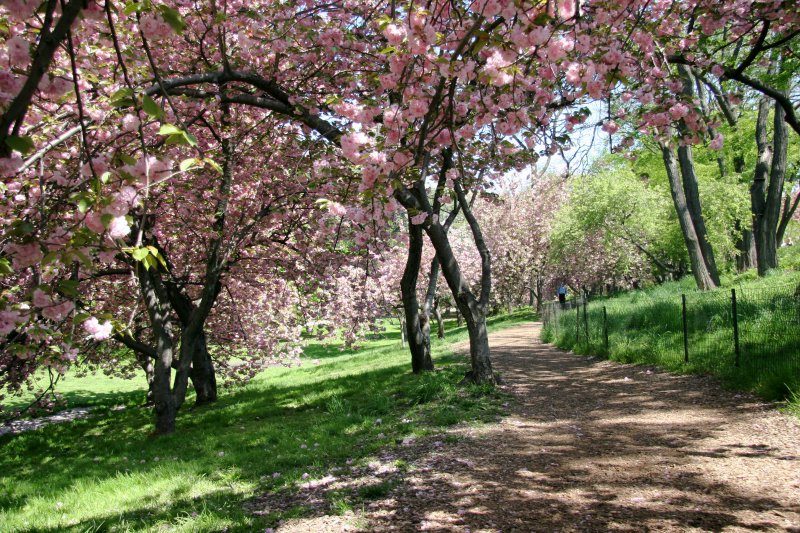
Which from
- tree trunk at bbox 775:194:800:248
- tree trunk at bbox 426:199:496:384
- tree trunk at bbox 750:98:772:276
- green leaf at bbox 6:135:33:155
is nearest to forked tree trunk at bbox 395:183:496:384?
tree trunk at bbox 426:199:496:384

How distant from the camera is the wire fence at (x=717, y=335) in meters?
7.11

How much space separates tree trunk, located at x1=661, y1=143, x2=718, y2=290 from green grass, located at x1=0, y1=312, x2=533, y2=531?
929cm

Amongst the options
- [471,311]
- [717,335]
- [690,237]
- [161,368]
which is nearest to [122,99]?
[471,311]

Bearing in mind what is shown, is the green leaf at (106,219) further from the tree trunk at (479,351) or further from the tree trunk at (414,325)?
the tree trunk at (414,325)

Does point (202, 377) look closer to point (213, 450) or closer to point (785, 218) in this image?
point (213, 450)

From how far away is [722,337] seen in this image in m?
8.57

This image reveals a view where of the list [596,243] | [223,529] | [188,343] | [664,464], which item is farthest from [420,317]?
[596,243]

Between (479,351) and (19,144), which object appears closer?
(19,144)

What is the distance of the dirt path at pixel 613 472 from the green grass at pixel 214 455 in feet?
1.99

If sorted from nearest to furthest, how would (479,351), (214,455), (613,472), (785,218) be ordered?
1. (613,472)
2. (214,455)
3. (479,351)
4. (785,218)

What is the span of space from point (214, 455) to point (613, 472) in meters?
4.80

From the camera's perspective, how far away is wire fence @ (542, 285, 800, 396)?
23.3ft

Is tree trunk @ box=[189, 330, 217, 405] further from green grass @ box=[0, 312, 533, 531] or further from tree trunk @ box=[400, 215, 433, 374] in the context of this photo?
tree trunk @ box=[400, 215, 433, 374]

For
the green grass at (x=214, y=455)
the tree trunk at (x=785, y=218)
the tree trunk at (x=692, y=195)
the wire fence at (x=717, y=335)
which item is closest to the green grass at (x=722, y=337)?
the wire fence at (x=717, y=335)
